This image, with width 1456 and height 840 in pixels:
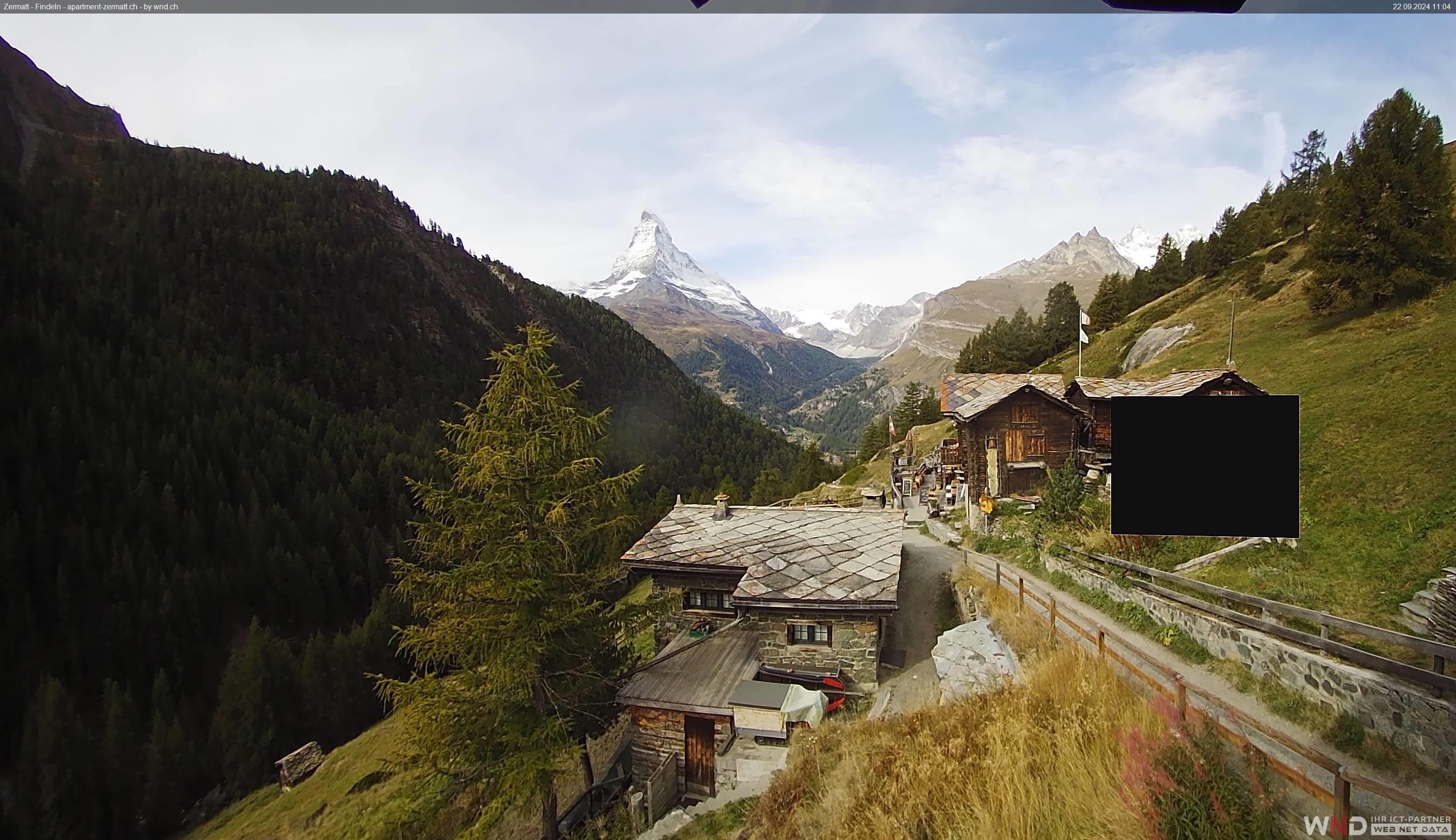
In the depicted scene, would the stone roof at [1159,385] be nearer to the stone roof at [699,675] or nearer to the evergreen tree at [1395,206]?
the evergreen tree at [1395,206]

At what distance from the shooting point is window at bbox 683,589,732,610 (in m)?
20.1

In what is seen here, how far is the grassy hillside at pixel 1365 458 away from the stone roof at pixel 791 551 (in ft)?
25.3

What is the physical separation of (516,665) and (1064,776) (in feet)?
35.8

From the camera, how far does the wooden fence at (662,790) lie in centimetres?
1435

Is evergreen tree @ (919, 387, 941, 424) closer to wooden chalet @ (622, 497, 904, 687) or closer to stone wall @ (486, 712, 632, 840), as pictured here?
wooden chalet @ (622, 497, 904, 687)

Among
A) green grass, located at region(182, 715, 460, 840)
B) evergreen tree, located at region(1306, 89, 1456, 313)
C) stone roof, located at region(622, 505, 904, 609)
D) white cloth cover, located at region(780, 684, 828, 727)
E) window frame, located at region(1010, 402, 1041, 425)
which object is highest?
evergreen tree, located at region(1306, 89, 1456, 313)

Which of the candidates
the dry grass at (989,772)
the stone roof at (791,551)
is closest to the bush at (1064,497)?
the stone roof at (791,551)

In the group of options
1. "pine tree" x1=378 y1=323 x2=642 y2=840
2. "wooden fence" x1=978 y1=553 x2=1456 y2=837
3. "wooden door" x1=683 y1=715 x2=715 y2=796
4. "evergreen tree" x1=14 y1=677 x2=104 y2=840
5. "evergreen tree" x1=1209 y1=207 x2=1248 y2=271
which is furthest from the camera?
"evergreen tree" x1=1209 y1=207 x2=1248 y2=271

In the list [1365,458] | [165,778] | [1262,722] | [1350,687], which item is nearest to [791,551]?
[1262,722]

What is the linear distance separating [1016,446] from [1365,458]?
12.3m

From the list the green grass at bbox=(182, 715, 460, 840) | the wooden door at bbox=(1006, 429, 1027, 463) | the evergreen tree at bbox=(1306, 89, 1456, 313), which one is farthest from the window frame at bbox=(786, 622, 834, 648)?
the evergreen tree at bbox=(1306, 89, 1456, 313)

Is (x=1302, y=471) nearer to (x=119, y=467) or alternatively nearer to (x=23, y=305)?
(x=119, y=467)

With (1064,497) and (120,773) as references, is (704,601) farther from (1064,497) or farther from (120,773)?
(120,773)

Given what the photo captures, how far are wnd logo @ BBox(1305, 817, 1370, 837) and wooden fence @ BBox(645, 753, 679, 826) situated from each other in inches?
498
